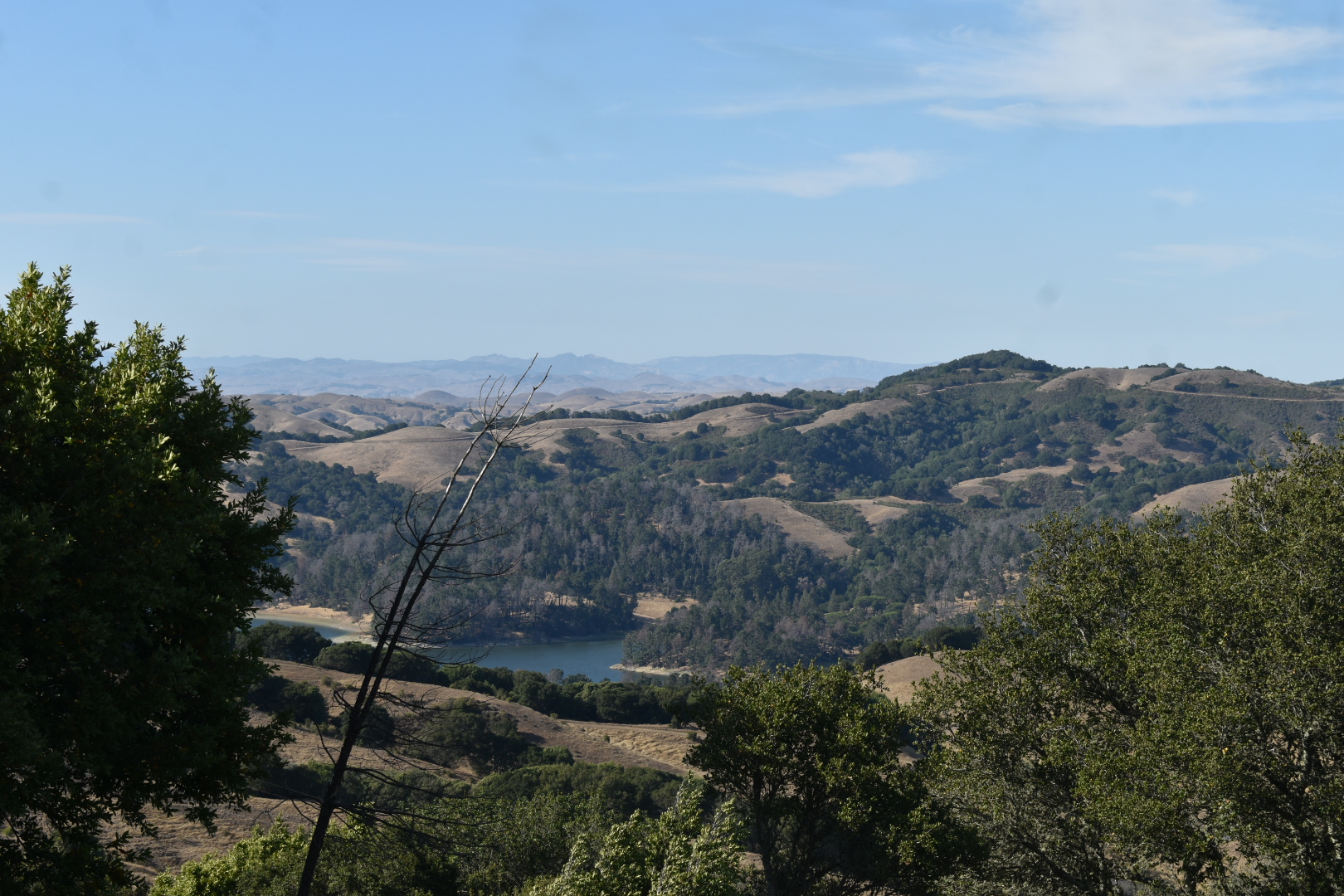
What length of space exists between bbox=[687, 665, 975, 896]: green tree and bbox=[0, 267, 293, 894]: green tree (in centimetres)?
1137

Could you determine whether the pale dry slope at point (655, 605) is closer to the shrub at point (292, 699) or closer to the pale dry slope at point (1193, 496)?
the pale dry slope at point (1193, 496)

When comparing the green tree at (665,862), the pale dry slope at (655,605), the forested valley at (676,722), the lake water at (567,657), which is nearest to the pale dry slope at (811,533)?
the pale dry slope at (655,605)

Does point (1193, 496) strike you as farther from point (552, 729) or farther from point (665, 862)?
point (665, 862)

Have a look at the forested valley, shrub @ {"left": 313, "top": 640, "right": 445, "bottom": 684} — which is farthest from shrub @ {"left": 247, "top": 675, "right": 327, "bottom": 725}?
the forested valley

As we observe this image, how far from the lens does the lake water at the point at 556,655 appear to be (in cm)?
11956

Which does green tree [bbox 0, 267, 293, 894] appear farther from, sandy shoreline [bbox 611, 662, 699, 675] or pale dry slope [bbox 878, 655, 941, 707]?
sandy shoreline [bbox 611, 662, 699, 675]

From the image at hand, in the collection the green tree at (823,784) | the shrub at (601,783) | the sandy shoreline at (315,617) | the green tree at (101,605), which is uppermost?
the green tree at (101,605)

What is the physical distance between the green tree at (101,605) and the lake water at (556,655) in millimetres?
103207

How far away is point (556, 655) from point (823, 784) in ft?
375

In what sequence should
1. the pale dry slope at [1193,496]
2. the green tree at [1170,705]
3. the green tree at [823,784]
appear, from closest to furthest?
the green tree at [1170,705] < the green tree at [823,784] < the pale dry slope at [1193,496]

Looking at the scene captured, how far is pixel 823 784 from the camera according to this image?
21516 mm

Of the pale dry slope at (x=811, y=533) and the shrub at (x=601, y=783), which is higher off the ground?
the shrub at (x=601, y=783)

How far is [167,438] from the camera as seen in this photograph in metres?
11.8

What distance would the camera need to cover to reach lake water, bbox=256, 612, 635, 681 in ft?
392
